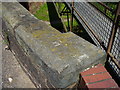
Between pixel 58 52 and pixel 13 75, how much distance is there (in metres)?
1.49

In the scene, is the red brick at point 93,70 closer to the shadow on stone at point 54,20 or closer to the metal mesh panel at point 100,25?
the metal mesh panel at point 100,25

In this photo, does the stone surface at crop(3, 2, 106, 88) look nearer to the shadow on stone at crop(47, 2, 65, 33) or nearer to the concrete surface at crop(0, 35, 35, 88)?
the concrete surface at crop(0, 35, 35, 88)

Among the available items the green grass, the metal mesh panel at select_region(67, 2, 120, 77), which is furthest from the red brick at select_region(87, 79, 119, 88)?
the green grass

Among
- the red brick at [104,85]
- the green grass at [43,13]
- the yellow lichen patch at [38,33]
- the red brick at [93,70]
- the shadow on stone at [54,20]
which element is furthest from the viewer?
the shadow on stone at [54,20]

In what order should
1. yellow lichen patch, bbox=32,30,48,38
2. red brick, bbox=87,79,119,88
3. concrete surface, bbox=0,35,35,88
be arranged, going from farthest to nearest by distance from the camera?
concrete surface, bbox=0,35,35,88 → yellow lichen patch, bbox=32,30,48,38 → red brick, bbox=87,79,119,88

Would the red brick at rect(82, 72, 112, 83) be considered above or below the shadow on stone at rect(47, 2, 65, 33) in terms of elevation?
above

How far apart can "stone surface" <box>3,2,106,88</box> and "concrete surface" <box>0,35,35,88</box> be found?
0.91 metres

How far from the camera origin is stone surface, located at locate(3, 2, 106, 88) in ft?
5.03

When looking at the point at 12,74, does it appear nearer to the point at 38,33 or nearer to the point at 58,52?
the point at 38,33

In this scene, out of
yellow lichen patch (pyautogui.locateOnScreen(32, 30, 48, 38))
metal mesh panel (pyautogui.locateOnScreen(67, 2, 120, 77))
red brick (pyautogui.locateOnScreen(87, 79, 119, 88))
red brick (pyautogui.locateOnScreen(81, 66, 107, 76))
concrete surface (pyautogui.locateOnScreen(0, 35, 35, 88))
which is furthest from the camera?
metal mesh panel (pyautogui.locateOnScreen(67, 2, 120, 77))

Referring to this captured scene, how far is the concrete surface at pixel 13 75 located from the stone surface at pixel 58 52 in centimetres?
91

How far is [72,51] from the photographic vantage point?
1704 mm

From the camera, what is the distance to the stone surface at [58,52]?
153 centimetres

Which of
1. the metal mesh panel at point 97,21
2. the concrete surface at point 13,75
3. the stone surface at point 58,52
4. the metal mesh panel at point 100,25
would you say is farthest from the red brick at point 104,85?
the metal mesh panel at point 97,21
